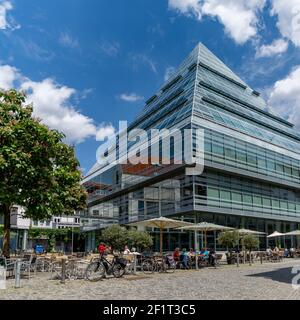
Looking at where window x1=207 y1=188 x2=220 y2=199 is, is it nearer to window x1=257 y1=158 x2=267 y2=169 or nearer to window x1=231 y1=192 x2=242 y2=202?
window x1=231 y1=192 x2=242 y2=202

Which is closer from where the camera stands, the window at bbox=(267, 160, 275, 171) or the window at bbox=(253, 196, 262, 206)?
the window at bbox=(253, 196, 262, 206)

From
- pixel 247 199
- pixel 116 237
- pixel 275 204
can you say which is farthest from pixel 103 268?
pixel 275 204

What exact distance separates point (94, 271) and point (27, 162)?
5.22 m

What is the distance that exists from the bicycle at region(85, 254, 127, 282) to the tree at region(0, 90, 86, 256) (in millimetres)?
2950

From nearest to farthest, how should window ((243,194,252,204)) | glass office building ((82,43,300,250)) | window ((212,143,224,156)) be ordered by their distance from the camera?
glass office building ((82,43,300,250)) < window ((212,143,224,156)) < window ((243,194,252,204))

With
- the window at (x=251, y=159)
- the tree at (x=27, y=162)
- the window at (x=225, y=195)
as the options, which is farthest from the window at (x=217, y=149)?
the tree at (x=27, y=162)

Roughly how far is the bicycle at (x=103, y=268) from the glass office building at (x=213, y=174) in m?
17.1

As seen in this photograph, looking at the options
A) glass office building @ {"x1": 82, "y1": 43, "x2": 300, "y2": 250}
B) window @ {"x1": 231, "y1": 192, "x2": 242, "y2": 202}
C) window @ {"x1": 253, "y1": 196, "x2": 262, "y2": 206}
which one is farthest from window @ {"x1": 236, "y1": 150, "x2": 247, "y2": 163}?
window @ {"x1": 253, "y1": 196, "x2": 262, "y2": 206}

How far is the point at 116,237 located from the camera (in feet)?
90.1

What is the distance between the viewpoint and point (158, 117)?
46188 mm

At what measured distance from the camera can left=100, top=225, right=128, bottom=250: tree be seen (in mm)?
27109

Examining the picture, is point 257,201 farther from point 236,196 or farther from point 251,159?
point 251,159

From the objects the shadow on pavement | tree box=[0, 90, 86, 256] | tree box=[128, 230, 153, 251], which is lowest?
the shadow on pavement
